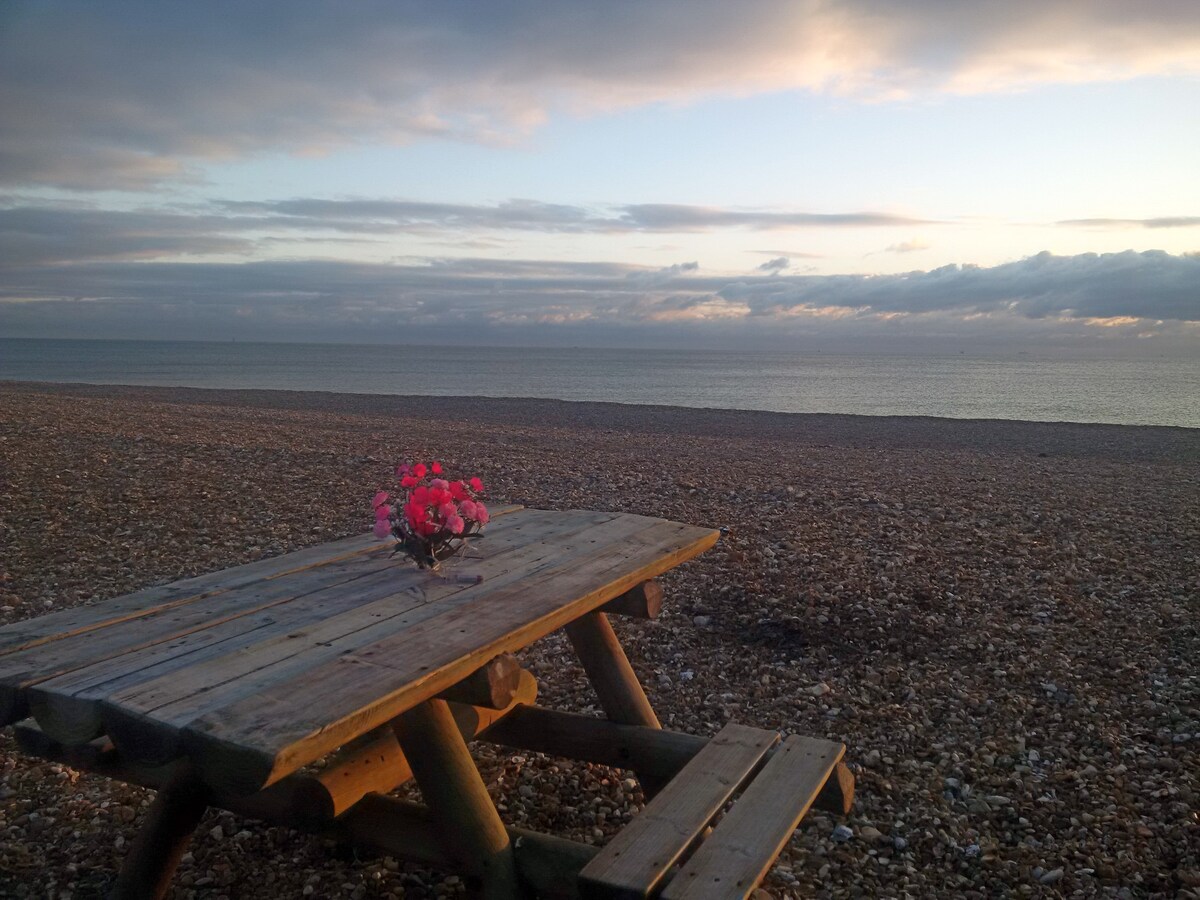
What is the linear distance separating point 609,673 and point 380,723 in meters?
1.92

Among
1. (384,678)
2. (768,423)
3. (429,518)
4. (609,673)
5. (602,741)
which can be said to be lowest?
(768,423)

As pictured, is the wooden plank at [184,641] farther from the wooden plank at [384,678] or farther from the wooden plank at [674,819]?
the wooden plank at [674,819]

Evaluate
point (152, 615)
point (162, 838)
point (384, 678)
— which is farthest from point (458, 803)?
point (152, 615)

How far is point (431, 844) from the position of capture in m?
3.01

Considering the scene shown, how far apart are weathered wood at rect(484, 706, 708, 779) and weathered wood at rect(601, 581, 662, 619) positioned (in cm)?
56

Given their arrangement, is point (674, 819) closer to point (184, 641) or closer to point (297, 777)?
point (297, 777)

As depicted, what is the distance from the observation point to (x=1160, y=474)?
1560 centimetres

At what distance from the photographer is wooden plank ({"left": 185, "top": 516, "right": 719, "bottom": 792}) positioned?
203 cm

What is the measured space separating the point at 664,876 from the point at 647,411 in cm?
2934

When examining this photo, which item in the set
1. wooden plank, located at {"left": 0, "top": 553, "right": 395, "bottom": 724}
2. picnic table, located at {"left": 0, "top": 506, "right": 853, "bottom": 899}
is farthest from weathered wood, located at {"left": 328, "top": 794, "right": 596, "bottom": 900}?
wooden plank, located at {"left": 0, "top": 553, "right": 395, "bottom": 724}

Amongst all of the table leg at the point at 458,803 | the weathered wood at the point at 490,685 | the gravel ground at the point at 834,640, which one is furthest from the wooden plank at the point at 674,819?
the gravel ground at the point at 834,640

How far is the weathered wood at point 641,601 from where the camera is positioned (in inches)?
163

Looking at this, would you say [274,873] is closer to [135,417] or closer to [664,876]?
[664,876]

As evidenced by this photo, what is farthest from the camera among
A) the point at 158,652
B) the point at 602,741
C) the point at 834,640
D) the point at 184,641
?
the point at 834,640
